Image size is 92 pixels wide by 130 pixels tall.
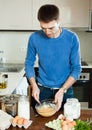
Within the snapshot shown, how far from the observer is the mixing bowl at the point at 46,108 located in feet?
4.94

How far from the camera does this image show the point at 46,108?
5.05 feet

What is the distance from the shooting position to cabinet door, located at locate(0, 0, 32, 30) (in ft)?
11.1

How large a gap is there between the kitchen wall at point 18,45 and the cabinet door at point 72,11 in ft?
1.26

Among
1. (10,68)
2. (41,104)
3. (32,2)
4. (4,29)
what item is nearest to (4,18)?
(4,29)

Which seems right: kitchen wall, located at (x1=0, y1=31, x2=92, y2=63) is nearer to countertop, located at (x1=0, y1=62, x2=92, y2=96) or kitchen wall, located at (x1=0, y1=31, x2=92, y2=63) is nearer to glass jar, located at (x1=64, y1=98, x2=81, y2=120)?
countertop, located at (x1=0, y1=62, x2=92, y2=96)

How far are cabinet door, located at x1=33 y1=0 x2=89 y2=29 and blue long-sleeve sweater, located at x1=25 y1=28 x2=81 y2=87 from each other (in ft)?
5.51

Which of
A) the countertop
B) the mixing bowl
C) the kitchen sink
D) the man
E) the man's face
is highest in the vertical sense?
the man's face

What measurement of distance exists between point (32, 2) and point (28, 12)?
143 millimetres

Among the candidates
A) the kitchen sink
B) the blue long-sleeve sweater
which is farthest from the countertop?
the blue long-sleeve sweater

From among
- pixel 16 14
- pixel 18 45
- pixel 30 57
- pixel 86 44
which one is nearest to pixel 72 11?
pixel 86 44

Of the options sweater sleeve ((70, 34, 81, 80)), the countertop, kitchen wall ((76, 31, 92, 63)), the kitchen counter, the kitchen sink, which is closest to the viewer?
the kitchen counter

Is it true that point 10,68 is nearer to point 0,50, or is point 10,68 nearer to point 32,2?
point 0,50

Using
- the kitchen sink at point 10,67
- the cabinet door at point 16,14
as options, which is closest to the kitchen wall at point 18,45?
the kitchen sink at point 10,67

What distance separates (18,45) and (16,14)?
56 cm
